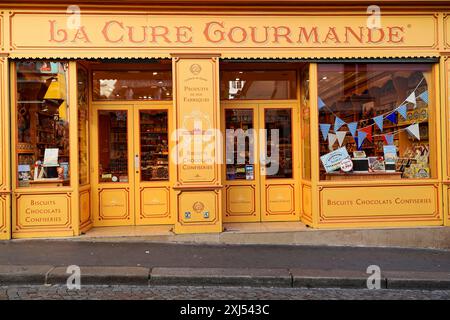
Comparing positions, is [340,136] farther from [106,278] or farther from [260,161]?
[106,278]

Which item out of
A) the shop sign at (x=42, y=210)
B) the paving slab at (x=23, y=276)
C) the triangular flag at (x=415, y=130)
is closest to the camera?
the paving slab at (x=23, y=276)

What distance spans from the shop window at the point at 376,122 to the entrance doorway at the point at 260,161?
0.82 meters

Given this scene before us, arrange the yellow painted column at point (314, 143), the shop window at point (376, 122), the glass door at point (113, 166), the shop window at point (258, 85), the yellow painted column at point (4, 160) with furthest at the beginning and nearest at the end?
1. the shop window at point (258, 85)
2. the glass door at point (113, 166)
3. the shop window at point (376, 122)
4. the yellow painted column at point (314, 143)
5. the yellow painted column at point (4, 160)

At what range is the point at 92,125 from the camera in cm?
898

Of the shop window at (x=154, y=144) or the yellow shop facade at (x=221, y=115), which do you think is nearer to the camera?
the yellow shop facade at (x=221, y=115)

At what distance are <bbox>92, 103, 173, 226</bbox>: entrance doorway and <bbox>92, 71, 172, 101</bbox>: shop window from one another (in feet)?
0.63

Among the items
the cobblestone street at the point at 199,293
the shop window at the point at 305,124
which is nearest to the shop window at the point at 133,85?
the shop window at the point at 305,124

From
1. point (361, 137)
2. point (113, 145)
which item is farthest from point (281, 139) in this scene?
point (113, 145)

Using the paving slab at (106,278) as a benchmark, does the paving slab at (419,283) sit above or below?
below

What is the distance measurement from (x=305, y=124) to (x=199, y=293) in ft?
14.1

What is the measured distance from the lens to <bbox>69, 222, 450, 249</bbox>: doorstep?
8.23 metres

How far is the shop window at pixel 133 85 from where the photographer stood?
9047mm

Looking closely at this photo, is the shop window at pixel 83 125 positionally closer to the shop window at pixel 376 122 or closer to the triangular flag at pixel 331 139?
the shop window at pixel 376 122

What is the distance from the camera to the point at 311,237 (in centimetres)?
832
